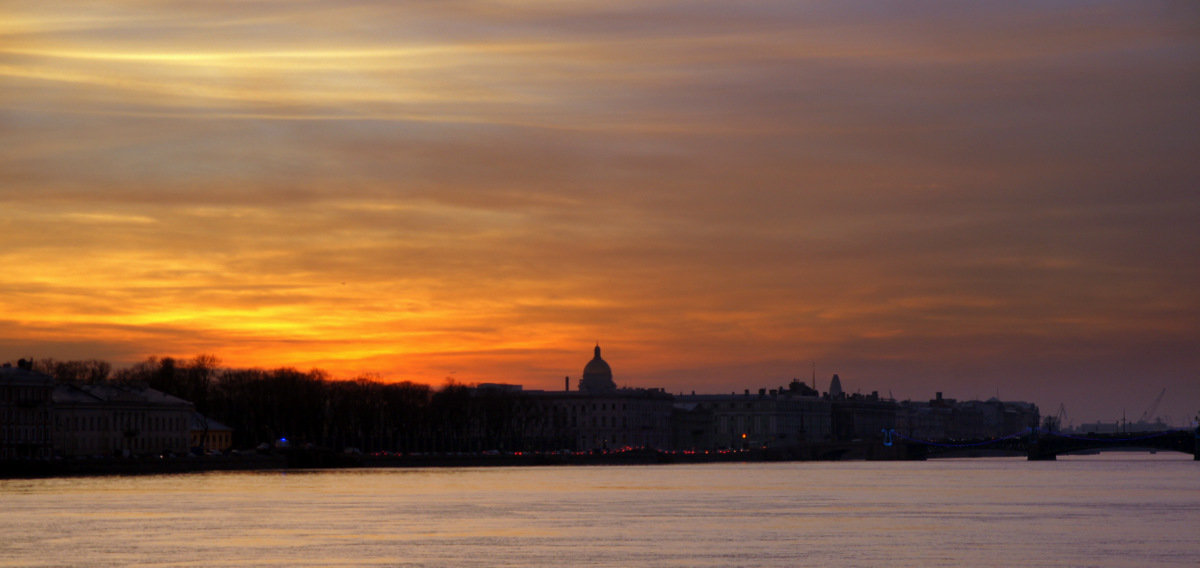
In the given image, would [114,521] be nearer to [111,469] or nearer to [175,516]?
[175,516]

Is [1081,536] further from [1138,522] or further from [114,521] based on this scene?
[114,521]

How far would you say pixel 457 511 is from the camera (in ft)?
289

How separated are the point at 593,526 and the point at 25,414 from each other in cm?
11243

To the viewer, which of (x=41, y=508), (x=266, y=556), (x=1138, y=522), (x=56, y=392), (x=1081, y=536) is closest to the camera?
(x=266, y=556)

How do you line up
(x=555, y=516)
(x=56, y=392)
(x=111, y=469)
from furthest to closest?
(x=56, y=392), (x=111, y=469), (x=555, y=516)

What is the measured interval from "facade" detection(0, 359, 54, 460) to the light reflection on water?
52.7 metres

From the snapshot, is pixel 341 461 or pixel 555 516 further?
Result: pixel 341 461

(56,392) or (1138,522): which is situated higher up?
(56,392)

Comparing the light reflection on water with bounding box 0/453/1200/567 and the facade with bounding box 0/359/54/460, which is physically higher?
the facade with bounding box 0/359/54/460

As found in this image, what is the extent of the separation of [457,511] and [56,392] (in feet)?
386

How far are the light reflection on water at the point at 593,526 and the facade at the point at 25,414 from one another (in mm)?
52697

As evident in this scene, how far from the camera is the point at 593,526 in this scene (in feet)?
246

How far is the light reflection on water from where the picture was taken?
2312 inches

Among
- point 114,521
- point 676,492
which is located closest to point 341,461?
point 676,492
